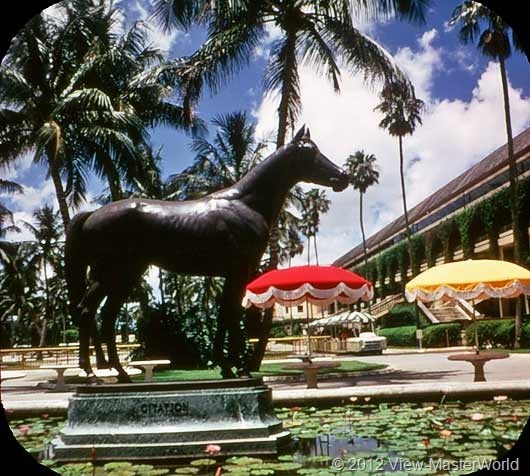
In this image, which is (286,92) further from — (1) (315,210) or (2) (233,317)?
(1) (315,210)

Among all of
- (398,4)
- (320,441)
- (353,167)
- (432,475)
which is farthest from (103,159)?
(353,167)

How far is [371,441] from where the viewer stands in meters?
4.63

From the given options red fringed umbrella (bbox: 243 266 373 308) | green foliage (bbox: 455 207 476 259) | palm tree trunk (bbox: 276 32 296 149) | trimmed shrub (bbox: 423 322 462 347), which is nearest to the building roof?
green foliage (bbox: 455 207 476 259)

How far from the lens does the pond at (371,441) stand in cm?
Answer: 388

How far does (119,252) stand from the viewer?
16.3 feet

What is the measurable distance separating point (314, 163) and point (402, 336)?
29195 mm

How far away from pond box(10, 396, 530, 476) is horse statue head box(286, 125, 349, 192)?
2.03 metres

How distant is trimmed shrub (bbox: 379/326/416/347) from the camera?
31.7 m

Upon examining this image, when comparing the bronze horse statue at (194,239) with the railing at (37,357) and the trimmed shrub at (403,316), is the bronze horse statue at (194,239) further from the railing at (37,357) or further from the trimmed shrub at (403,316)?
the trimmed shrub at (403,316)

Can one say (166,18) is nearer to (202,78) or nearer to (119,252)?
(202,78)

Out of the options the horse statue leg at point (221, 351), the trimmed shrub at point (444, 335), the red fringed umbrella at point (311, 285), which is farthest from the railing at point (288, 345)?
the horse statue leg at point (221, 351)

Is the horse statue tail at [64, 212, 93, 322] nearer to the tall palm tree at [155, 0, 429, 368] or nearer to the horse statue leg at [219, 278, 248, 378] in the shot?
the horse statue leg at [219, 278, 248, 378]

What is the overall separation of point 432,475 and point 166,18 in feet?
39.4

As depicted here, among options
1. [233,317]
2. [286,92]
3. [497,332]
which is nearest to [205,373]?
[286,92]
